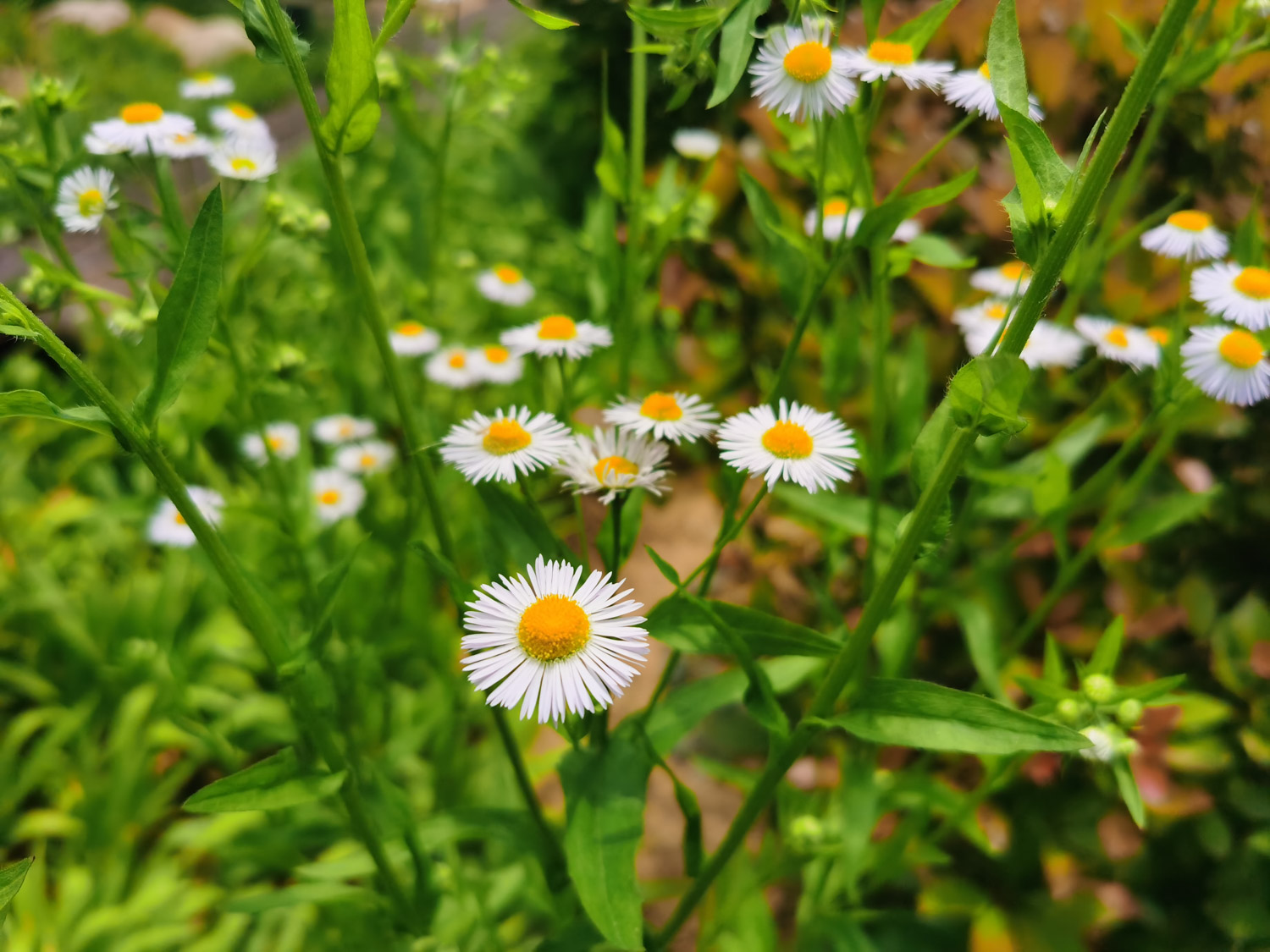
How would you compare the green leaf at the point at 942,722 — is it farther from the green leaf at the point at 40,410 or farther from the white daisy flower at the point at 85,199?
the white daisy flower at the point at 85,199

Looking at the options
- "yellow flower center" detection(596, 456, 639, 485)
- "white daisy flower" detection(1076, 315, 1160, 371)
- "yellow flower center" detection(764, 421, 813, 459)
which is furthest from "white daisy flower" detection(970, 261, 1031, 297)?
"yellow flower center" detection(596, 456, 639, 485)

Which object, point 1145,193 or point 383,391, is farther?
point 383,391

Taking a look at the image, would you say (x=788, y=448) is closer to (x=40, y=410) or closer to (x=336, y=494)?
(x=40, y=410)

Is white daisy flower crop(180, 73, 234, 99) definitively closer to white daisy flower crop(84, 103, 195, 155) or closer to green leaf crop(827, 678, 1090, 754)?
white daisy flower crop(84, 103, 195, 155)

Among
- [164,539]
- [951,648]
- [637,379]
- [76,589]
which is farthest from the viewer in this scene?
[637,379]

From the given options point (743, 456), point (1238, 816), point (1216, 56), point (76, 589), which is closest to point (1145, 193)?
point (1216, 56)

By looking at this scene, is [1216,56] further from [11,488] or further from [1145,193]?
[11,488]
